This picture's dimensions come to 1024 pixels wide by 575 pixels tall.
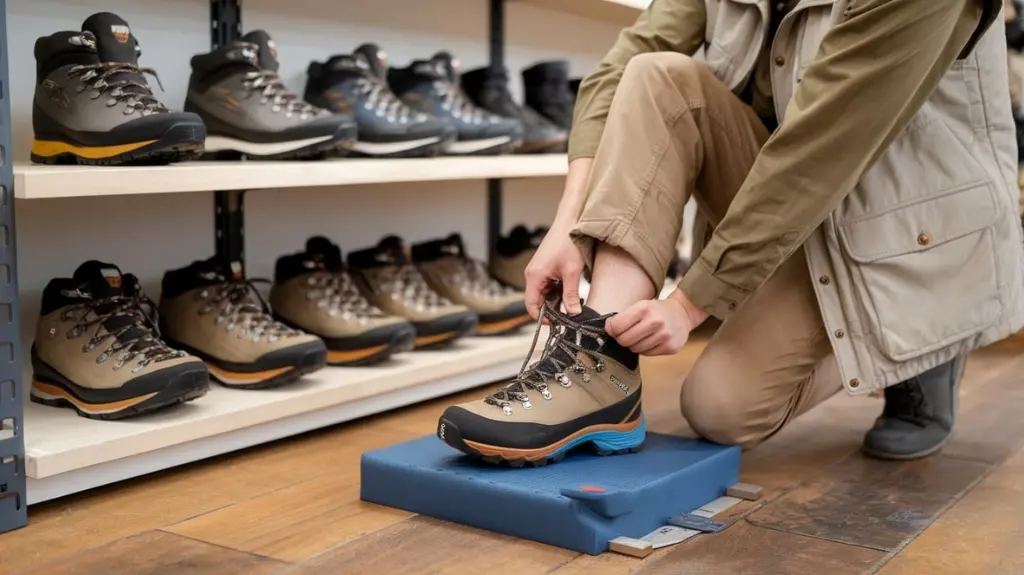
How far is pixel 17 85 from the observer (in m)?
1.47

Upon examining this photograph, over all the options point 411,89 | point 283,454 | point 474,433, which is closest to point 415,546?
point 474,433

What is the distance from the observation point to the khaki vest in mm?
1288

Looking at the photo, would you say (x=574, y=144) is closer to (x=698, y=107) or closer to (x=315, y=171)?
(x=698, y=107)

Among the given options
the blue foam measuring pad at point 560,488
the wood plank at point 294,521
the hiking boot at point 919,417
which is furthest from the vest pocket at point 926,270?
the wood plank at point 294,521

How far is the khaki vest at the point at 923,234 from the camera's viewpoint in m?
1.29

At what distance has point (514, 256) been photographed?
6.95 feet

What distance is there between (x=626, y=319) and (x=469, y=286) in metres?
0.81

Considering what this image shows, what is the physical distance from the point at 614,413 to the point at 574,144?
37 centimetres

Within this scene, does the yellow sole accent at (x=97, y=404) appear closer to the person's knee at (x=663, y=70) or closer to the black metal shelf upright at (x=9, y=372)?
the black metal shelf upright at (x=9, y=372)

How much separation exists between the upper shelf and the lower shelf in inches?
32.8

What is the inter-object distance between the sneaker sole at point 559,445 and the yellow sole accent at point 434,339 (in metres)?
0.55

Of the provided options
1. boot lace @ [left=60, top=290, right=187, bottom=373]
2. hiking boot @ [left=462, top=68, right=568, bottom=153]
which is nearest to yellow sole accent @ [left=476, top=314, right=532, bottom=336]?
hiking boot @ [left=462, top=68, right=568, bottom=153]

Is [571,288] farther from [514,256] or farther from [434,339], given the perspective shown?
[514,256]

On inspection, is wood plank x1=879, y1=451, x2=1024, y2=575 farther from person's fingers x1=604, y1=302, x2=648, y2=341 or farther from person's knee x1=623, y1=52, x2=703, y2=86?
person's knee x1=623, y1=52, x2=703, y2=86
